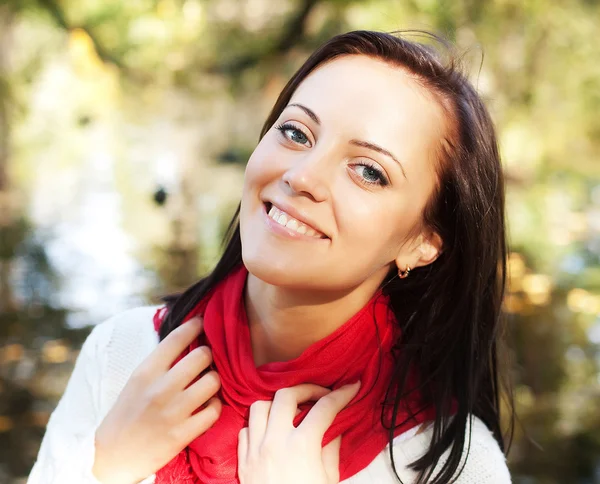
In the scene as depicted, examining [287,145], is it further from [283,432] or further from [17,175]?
[17,175]

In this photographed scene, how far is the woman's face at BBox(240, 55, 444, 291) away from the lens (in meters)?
1.10

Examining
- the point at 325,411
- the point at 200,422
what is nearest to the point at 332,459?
the point at 325,411

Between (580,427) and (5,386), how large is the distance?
8.48 feet

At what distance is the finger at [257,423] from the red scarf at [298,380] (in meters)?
0.02

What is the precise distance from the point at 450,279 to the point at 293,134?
1.46ft

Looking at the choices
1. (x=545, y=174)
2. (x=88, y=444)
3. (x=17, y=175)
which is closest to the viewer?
(x=88, y=444)

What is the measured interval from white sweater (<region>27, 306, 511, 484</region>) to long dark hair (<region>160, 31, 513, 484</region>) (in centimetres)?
3

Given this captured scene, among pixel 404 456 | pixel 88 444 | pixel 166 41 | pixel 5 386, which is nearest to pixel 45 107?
pixel 166 41

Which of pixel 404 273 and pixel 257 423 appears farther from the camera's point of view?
pixel 404 273

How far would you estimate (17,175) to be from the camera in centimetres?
317

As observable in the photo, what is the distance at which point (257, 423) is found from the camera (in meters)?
1.18

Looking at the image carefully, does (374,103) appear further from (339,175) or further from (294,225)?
(294,225)

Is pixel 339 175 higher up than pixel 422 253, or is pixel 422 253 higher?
pixel 339 175

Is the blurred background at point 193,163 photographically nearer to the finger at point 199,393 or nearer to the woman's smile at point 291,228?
the finger at point 199,393
